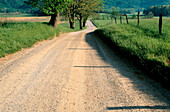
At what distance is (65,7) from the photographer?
19.7 m

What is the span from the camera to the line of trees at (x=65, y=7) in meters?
19.4

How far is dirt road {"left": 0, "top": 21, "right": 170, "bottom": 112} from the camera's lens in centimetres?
376

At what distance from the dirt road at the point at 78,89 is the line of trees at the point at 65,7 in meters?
13.5

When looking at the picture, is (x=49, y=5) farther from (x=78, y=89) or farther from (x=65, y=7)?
(x=78, y=89)

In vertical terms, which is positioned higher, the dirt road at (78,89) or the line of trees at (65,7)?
the line of trees at (65,7)

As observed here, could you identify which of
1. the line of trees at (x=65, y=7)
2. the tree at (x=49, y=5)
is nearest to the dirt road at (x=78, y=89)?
the tree at (x=49, y=5)

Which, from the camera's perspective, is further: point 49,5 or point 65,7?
point 49,5

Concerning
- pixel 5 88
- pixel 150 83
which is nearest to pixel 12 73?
pixel 5 88

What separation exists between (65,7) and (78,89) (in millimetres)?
16570

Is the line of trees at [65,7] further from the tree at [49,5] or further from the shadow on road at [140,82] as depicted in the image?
the shadow on road at [140,82]

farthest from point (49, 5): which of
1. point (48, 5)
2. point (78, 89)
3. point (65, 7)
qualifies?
point (78, 89)

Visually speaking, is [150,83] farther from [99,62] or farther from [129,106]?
[99,62]

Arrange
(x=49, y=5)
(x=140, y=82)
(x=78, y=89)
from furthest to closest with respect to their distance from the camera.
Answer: (x=49, y=5) → (x=140, y=82) → (x=78, y=89)

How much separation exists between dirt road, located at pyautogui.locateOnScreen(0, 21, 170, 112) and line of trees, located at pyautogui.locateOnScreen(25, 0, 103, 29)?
13.5 metres
